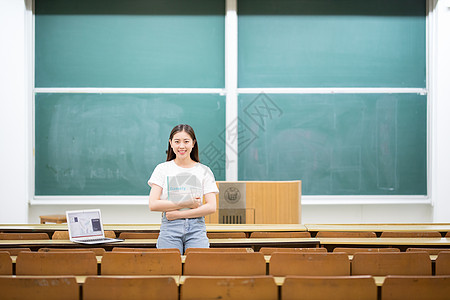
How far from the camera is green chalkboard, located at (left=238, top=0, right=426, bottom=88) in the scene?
5.94 m

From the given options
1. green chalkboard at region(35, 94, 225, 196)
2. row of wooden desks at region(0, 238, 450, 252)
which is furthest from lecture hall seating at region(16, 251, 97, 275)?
green chalkboard at region(35, 94, 225, 196)

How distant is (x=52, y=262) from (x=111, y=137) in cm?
379

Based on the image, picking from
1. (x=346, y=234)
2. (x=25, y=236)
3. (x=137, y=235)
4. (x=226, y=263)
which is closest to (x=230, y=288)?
(x=226, y=263)

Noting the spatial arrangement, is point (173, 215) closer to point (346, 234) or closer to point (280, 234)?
point (280, 234)

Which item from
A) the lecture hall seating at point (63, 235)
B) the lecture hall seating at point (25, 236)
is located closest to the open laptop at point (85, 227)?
the lecture hall seating at point (63, 235)

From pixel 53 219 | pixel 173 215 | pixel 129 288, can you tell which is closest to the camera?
pixel 129 288

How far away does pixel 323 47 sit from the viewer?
5945 millimetres

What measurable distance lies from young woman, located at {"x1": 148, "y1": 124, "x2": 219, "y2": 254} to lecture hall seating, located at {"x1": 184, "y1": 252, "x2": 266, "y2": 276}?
45 cm

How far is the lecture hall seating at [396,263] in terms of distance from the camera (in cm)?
225

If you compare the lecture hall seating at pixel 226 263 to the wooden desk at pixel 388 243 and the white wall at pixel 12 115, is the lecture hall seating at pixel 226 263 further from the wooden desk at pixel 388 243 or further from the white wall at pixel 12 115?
the white wall at pixel 12 115

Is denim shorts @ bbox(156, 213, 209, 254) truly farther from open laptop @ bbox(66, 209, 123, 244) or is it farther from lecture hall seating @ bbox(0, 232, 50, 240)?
lecture hall seating @ bbox(0, 232, 50, 240)

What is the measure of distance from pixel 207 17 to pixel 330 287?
4.76 meters

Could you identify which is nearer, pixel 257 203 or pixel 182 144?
pixel 182 144

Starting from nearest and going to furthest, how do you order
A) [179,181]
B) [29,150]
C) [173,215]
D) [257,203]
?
[173,215] < [179,181] < [257,203] < [29,150]
